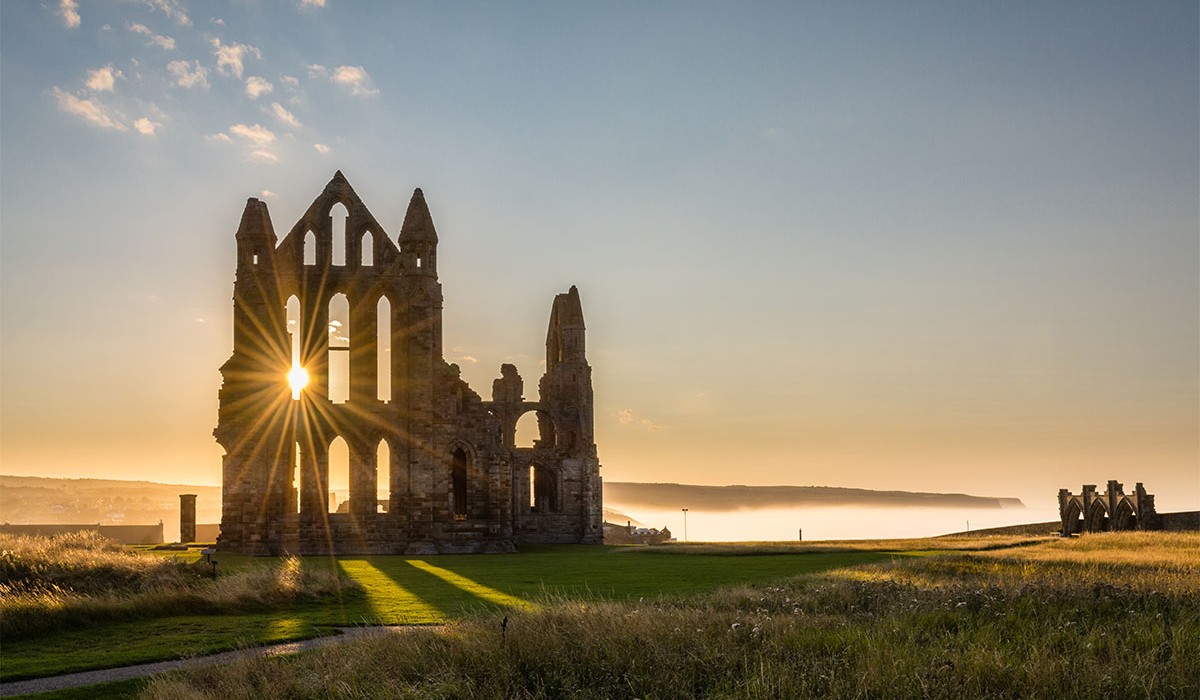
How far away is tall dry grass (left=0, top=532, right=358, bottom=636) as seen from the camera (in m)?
17.8

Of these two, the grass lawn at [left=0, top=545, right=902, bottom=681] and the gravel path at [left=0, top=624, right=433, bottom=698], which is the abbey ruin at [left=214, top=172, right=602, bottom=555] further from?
the gravel path at [left=0, top=624, right=433, bottom=698]

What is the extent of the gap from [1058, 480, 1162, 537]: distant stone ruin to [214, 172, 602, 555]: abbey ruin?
24.5 meters

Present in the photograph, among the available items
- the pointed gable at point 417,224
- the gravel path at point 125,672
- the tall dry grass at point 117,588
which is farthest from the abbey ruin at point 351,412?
the gravel path at point 125,672

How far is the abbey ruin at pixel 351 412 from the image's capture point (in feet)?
137

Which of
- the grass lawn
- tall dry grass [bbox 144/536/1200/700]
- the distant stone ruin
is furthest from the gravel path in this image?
the distant stone ruin

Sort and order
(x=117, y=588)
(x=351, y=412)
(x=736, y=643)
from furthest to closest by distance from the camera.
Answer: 1. (x=351, y=412)
2. (x=117, y=588)
3. (x=736, y=643)

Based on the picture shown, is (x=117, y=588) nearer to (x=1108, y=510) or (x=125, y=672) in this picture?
(x=125, y=672)

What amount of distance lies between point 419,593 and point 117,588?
6108 millimetres

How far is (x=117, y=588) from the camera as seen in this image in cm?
2095

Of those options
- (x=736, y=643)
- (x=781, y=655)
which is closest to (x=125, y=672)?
(x=736, y=643)

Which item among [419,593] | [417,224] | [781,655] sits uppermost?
[417,224]

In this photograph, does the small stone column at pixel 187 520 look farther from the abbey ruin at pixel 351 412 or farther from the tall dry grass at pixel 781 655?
the tall dry grass at pixel 781 655

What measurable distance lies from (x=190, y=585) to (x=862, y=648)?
1502cm

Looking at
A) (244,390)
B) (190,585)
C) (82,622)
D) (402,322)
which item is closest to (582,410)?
(402,322)
